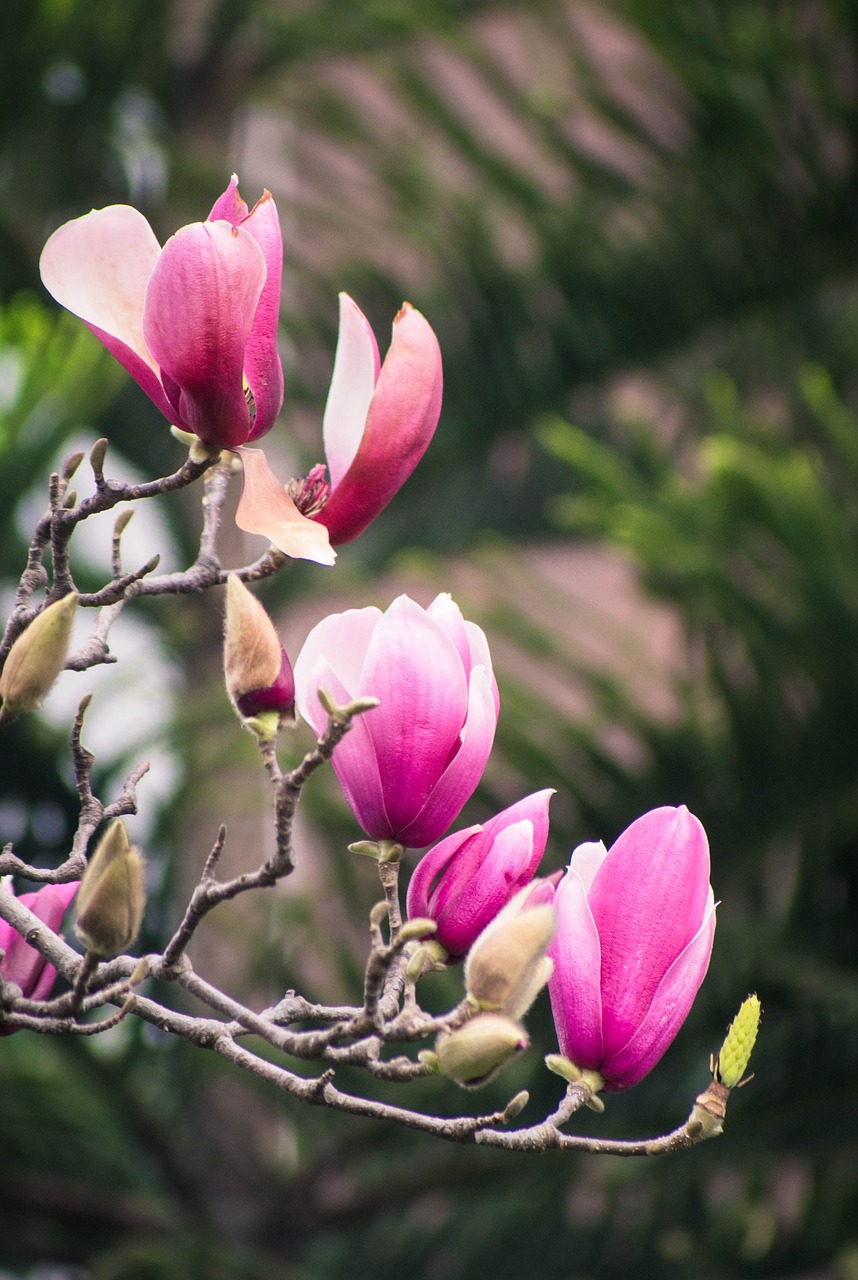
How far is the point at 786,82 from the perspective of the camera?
1103 mm

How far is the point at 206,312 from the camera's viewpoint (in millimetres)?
220

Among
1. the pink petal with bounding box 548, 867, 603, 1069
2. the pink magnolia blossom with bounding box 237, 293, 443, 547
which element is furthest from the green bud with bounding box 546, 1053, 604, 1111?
the pink magnolia blossom with bounding box 237, 293, 443, 547

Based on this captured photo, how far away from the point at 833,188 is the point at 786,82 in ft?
0.35

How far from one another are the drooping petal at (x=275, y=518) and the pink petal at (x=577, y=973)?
0.07m

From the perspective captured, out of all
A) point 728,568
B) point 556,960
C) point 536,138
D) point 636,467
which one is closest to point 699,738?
point 728,568

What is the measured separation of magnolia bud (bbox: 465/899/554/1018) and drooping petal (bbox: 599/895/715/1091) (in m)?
0.04

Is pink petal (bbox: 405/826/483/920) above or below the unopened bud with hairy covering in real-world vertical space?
below

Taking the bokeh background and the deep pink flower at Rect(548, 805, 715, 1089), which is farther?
the bokeh background

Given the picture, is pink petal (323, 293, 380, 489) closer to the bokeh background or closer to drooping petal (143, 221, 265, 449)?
drooping petal (143, 221, 265, 449)

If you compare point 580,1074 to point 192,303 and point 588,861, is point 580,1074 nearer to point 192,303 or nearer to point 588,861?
point 588,861

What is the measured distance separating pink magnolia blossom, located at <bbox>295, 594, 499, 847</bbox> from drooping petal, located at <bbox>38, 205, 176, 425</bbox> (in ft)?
0.18

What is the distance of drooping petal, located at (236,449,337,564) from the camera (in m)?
0.22

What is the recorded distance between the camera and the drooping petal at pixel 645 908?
221mm

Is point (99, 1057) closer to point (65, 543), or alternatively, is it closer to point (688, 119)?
point (65, 543)
